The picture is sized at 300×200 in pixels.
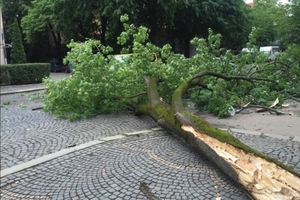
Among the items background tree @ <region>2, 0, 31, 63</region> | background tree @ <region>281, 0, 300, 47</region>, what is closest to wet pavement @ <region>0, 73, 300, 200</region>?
background tree @ <region>281, 0, 300, 47</region>

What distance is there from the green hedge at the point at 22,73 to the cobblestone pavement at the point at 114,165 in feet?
39.4

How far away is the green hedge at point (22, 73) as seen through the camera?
1688 cm

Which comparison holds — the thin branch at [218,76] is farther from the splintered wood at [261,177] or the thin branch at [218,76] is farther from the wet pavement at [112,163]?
the splintered wood at [261,177]

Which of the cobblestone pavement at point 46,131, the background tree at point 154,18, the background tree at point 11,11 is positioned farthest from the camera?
the background tree at point 11,11

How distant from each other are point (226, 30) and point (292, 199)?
73.5 ft

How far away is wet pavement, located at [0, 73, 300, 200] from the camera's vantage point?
3.28m

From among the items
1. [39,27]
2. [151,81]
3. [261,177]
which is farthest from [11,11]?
[261,177]

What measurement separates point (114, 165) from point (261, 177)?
77.9 inches

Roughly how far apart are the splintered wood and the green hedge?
16280 millimetres

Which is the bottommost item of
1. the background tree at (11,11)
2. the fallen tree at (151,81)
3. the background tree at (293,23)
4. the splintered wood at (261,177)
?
the splintered wood at (261,177)

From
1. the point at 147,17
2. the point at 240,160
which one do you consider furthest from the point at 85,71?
the point at 147,17

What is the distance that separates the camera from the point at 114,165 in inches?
159

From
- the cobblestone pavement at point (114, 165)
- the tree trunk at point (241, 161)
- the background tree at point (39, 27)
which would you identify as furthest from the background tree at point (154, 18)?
the tree trunk at point (241, 161)

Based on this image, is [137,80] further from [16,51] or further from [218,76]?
[16,51]
